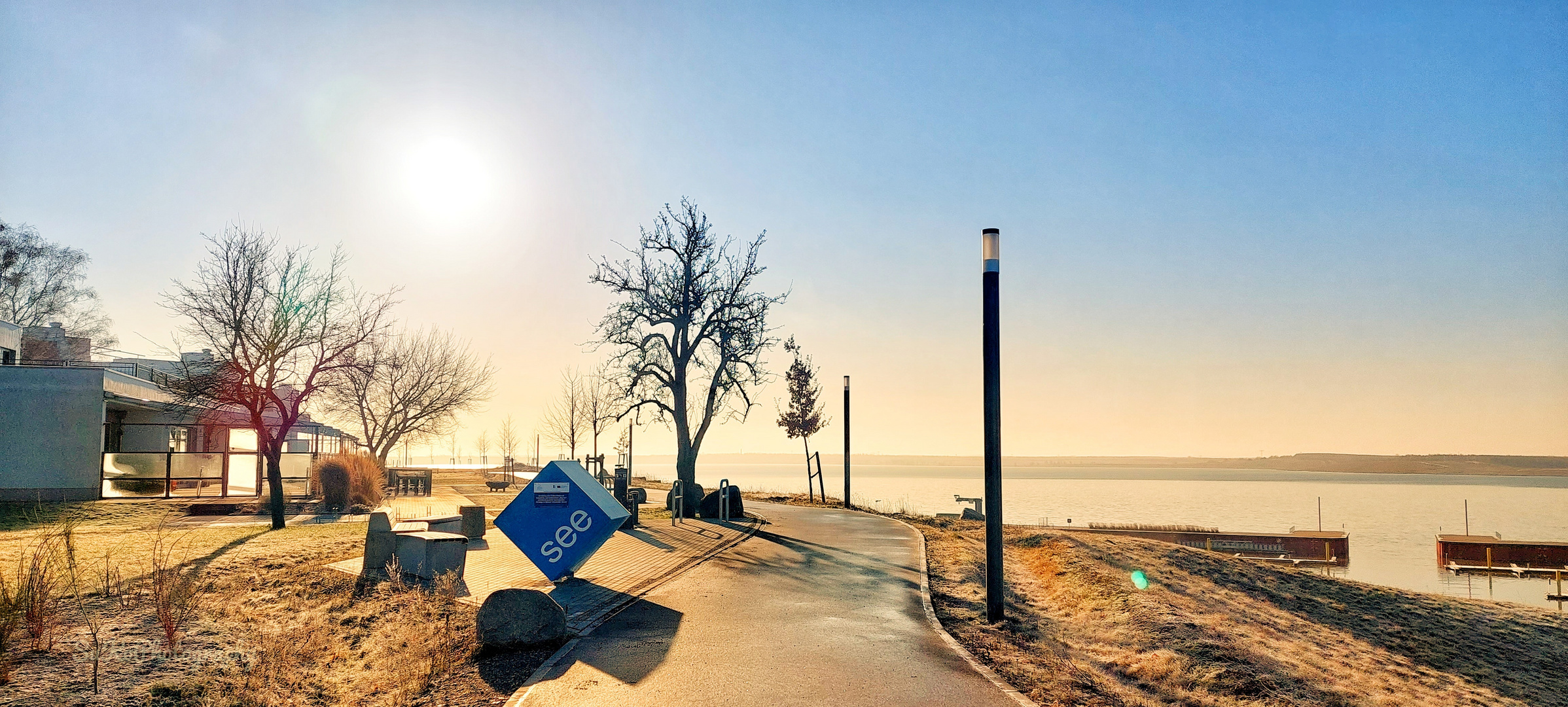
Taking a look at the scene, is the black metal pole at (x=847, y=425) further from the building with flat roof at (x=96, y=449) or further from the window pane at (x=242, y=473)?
the window pane at (x=242, y=473)

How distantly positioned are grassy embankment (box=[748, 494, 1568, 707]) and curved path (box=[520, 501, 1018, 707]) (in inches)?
27.9

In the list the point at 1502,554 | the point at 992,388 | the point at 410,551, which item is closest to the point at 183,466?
the point at 410,551

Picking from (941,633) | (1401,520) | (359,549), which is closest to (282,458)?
(359,549)

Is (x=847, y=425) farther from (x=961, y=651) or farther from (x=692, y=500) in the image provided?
(x=961, y=651)

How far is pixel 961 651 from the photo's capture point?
8141 mm

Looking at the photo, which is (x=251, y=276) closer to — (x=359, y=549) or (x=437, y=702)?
(x=359, y=549)

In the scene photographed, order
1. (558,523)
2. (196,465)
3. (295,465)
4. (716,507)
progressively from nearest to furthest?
(558,523)
(716,507)
(196,465)
(295,465)

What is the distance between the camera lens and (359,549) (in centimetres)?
1475

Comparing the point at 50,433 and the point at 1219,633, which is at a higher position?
the point at 50,433

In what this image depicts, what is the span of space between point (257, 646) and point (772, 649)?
4648mm

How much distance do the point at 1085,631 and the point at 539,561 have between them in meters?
7.27

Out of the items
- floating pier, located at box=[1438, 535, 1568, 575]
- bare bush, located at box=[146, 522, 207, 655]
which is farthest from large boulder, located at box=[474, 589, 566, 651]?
floating pier, located at box=[1438, 535, 1568, 575]

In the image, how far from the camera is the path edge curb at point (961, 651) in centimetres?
669

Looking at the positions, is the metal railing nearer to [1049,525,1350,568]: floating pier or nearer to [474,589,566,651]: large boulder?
[474,589,566,651]: large boulder
